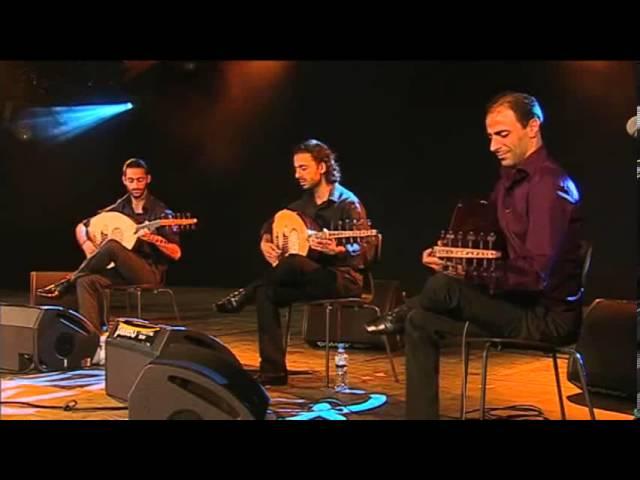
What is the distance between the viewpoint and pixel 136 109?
8336 millimetres

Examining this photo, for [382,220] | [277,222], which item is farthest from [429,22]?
[382,220]

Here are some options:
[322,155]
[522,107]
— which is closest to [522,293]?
[522,107]

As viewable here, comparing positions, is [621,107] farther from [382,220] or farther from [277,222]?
[277,222]

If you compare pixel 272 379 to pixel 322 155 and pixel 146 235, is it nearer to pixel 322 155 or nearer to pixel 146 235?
pixel 322 155

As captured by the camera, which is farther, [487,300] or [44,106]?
[44,106]

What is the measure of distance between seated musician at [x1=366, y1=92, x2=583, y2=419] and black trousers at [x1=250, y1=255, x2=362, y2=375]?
3.57 feet

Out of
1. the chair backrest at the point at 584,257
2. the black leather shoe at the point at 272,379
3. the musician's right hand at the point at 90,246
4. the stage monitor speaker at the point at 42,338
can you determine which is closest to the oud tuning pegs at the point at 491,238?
the chair backrest at the point at 584,257

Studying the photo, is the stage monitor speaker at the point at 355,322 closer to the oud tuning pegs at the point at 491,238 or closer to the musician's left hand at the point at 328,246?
the musician's left hand at the point at 328,246

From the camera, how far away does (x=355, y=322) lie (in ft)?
Answer: 18.2

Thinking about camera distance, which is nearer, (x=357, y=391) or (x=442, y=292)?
(x=442, y=292)

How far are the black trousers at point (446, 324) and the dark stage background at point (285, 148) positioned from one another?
380 cm

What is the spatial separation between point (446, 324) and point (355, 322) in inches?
91.6

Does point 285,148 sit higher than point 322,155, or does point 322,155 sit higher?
point 285,148

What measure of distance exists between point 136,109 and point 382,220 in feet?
8.77
